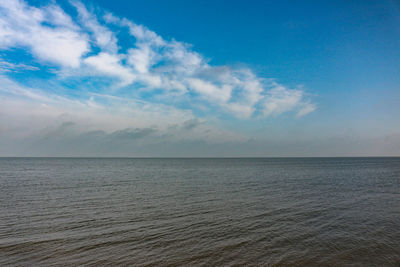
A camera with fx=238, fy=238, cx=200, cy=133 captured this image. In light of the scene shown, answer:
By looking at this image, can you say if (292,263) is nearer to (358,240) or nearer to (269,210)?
(358,240)

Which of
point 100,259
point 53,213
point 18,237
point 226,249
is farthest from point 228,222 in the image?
point 53,213

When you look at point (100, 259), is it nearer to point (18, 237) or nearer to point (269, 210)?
point (18, 237)

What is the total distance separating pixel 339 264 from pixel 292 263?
242cm

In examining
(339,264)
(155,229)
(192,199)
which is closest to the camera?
(339,264)

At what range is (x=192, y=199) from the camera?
3136cm

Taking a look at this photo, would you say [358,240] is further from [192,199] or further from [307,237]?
[192,199]

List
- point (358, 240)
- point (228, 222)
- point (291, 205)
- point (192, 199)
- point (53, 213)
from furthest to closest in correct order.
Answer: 1. point (192, 199)
2. point (291, 205)
3. point (53, 213)
4. point (228, 222)
5. point (358, 240)

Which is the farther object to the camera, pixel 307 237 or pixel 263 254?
pixel 307 237

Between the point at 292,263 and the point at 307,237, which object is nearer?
the point at 292,263

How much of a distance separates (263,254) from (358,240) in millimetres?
7373

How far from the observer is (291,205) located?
27.6 meters

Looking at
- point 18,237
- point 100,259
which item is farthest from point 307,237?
point 18,237

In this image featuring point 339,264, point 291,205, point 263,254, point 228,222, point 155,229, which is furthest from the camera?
point 291,205

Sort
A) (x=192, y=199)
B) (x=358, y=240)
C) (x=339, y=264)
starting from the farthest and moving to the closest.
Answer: (x=192, y=199), (x=358, y=240), (x=339, y=264)
